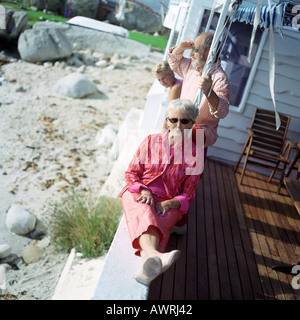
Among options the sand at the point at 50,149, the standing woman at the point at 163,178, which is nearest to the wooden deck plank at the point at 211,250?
the standing woman at the point at 163,178

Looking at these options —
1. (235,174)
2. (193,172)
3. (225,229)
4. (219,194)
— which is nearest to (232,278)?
(225,229)

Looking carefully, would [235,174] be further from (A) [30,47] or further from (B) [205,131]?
(A) [30,47]

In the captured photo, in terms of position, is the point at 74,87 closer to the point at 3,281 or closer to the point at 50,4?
the point at 50,4

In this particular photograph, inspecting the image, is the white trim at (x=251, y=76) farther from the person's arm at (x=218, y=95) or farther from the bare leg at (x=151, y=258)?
the bare leg at (x=151, y=258)

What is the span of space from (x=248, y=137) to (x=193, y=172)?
118 inches

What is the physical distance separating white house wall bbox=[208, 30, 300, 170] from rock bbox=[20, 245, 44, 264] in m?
3.13

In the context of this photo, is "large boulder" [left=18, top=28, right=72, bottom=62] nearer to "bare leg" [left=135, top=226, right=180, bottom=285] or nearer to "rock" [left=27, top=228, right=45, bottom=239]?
"rock" [left=27, top=228, right=45, bottom=239]

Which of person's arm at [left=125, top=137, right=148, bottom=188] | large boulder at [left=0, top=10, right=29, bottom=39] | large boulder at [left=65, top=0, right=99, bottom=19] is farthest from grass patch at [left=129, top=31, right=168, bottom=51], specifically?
person's arm at [left=125, top=137, right=148, bottom=188]

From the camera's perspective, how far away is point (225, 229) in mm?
4207

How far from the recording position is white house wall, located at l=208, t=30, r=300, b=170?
552 cm

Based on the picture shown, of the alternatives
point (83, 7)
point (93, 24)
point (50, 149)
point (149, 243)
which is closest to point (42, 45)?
point (83, 7)

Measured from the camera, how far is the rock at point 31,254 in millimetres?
4887

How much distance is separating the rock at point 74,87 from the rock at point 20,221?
590 cm

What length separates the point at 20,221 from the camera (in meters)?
5.36
